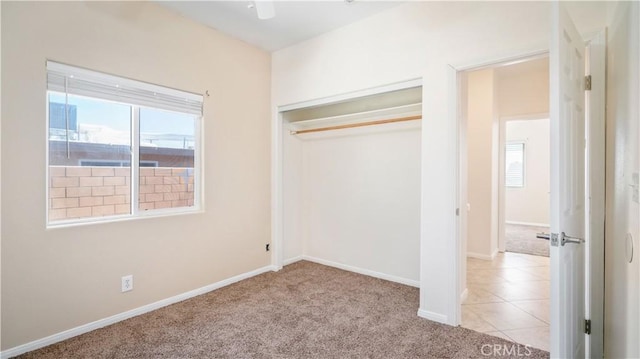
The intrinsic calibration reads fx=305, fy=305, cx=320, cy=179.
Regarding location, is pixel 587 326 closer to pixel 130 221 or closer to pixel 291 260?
pixel 291 260

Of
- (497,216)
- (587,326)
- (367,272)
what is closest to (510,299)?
(587,326)

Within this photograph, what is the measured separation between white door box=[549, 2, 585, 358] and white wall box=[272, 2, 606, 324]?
487 millimetres

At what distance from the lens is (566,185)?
1495 millimetres

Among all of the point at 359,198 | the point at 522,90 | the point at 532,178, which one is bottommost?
the point at 359,198

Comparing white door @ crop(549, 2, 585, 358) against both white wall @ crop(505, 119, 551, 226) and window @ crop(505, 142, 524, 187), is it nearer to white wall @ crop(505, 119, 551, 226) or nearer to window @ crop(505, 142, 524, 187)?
white wall @ crop(505, 119, 551, 226)

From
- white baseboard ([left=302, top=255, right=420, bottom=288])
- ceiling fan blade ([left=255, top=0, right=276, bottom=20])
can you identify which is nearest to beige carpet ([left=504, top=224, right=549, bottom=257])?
white baseboard ([left=302, top=255, right=420, bottom=288])

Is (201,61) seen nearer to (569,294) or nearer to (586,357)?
(569,294)

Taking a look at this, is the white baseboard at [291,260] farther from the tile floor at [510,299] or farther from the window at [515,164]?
the window at [515,164]

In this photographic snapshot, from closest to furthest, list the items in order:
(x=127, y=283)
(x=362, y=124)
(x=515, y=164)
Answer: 1. (x=127, y=283)
2. (x=362, y=124)
3. (x=515, y=164)

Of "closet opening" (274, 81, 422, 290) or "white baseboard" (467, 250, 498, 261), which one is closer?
"closet opening" (274, 81, 422, 290)

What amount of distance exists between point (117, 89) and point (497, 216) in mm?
5098

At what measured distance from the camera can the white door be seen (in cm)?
141

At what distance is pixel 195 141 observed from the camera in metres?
3.18

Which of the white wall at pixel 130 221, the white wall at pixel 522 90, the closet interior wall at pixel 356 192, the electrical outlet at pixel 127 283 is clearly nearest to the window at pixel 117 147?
the white wall at pixel 130 221
